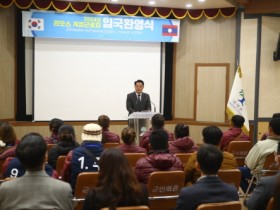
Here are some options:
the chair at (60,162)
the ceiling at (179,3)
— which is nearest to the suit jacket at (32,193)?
the chair at (60,162)

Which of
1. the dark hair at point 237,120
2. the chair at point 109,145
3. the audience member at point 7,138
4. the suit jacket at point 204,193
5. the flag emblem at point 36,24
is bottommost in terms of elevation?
the chair at point 109,145

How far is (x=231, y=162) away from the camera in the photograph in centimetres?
379

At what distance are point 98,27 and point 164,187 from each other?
5797mm

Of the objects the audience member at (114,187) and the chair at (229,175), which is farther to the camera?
the chair at (229,175)

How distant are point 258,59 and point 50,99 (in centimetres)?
460

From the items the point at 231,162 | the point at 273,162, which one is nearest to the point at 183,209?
the point at 231,162

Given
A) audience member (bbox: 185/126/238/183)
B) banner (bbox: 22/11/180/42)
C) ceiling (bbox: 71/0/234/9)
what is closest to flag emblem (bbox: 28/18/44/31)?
banner (bbox: 22/11/180/42)

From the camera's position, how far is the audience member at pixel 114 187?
2289 millimetres

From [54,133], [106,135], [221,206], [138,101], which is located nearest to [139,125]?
[138,101]

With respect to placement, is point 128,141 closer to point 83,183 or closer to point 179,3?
point 83,183

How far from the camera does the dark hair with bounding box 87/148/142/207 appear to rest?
2.29 meters

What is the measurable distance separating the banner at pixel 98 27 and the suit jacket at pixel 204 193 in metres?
6.53

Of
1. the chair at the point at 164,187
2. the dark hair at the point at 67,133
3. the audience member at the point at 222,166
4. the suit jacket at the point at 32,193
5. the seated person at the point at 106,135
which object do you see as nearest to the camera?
the suit jacket at the point at 32,193

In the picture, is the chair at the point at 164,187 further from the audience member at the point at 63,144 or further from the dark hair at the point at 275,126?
the dark hair at the point at 275,126
